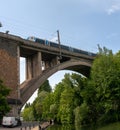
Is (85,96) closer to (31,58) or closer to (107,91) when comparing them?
(107,91)

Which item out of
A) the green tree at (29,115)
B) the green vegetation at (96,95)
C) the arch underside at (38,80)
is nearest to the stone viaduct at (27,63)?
the arch underside at (38,80)

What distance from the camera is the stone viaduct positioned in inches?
1864

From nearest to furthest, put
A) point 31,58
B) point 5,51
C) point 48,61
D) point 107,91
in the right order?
point 5,51 → point 107,91 → point 31,58 → point 48,61

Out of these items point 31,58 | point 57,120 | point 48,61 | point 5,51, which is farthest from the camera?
point 57,120

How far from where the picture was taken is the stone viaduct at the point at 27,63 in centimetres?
4734

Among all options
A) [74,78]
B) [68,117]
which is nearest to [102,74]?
[74,78]

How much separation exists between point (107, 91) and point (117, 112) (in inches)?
134

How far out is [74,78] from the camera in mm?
57219

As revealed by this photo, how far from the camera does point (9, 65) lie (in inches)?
1885

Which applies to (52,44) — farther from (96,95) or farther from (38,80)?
(96,95)

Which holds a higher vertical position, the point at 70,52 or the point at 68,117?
the point at 70,52

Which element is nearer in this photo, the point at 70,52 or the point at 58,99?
the point at 70,52

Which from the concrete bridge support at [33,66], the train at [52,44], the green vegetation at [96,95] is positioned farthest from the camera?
the train at [52,44]

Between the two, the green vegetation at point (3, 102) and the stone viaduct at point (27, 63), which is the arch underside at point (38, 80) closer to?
the stone viaduct at point (27, 63)
